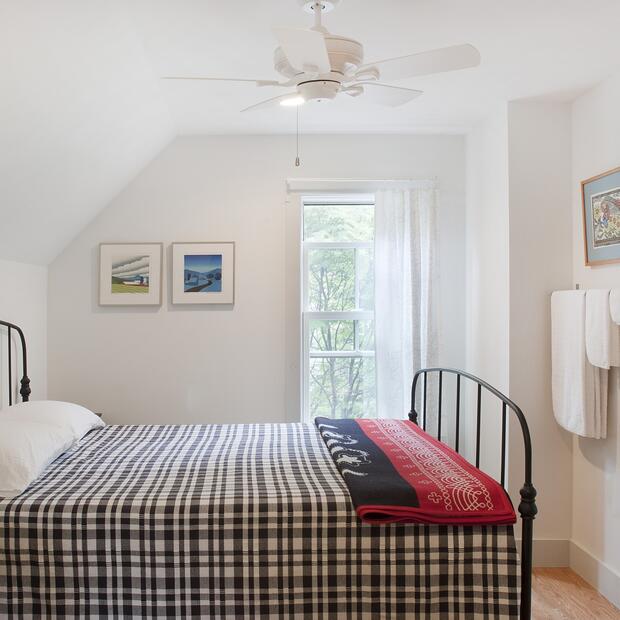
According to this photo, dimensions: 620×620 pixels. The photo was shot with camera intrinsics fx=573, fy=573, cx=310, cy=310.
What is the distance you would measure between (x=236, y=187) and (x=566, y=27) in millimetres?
2063

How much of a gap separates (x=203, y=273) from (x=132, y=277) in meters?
0.45

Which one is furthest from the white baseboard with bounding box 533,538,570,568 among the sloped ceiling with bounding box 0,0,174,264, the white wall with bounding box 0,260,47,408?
the sloped ceiling with bounding box 0,0,174,264

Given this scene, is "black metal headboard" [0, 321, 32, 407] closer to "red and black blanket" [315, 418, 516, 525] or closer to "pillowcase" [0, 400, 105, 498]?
"pillowcase" [0, 400, 105, 498]

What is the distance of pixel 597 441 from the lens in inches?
111

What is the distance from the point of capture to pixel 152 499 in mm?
1826

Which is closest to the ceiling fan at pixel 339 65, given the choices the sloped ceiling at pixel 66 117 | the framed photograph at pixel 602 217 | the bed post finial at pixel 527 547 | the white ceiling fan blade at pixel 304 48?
the white ceiling fan blade at pixel 304 48

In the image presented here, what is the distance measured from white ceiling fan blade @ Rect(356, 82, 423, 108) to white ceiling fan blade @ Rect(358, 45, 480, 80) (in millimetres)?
115

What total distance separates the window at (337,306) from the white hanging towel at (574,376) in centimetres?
117

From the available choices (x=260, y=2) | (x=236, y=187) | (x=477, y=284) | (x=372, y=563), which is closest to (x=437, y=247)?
(x=477, y=284)

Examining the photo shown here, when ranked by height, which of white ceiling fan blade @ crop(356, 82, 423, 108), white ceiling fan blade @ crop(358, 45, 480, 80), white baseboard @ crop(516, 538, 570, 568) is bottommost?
white baseboard @ crop(516, 538, 570, 568)

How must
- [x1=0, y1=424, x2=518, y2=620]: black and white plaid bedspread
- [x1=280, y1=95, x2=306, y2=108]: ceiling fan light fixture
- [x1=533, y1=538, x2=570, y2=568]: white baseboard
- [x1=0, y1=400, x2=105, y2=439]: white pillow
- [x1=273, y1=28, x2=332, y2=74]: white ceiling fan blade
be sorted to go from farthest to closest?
[x1=533, y1=538, x2=570, y2=568]: white baseboard < [x1=0, y1=400, x2=105, y2=439]: white pillow < [x1=280, y1=95, x2=306, y2=108]: ceiling fan light fixture < [x1=0, y1=424, x2=518, y2=620]: black and white plaid bedspread < [x1=273, y1=28, x2=332, y2=74]: white ceiling fan blade

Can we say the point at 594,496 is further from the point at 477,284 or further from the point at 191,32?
the point at 191,32

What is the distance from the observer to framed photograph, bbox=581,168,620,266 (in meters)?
2.61

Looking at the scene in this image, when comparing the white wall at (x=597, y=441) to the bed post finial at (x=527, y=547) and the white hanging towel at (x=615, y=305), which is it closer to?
the white hanging towel at (x=615, y=305)
